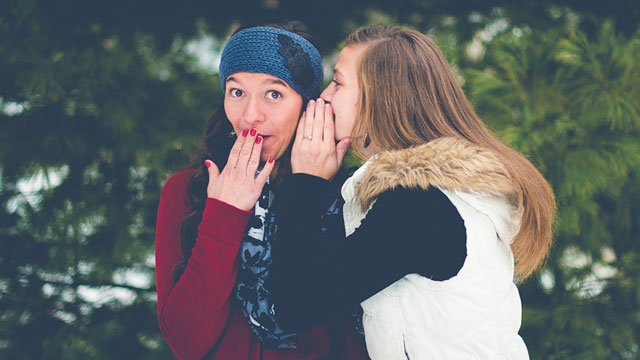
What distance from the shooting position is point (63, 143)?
204 centimetres

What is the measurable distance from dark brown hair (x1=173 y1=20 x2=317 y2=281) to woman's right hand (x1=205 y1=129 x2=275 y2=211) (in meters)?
0.10

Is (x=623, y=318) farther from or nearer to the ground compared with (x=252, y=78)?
nearer to the ground

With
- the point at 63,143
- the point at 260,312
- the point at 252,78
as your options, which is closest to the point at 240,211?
the point at 260,312

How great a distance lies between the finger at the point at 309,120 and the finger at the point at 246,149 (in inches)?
6.1

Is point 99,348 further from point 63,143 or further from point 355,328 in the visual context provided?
point 355,328

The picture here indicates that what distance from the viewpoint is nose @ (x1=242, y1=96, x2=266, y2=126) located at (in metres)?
1.52

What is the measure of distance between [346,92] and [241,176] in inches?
16.2

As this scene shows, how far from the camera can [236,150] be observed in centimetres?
149

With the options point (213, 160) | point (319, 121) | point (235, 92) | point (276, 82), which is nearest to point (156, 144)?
point (213, 160)

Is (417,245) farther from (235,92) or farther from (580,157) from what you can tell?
(580,157)

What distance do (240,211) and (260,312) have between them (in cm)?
29

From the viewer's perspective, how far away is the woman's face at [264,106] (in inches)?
61.0

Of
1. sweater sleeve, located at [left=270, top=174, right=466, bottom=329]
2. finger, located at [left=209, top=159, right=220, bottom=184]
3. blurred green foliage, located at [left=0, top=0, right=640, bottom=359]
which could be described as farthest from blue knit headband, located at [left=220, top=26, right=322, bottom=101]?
blurred green foliage, located at [left=0, top=0, right=640, bottom=359]

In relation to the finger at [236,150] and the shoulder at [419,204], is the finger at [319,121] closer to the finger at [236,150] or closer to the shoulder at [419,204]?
the finger at [236,150]
